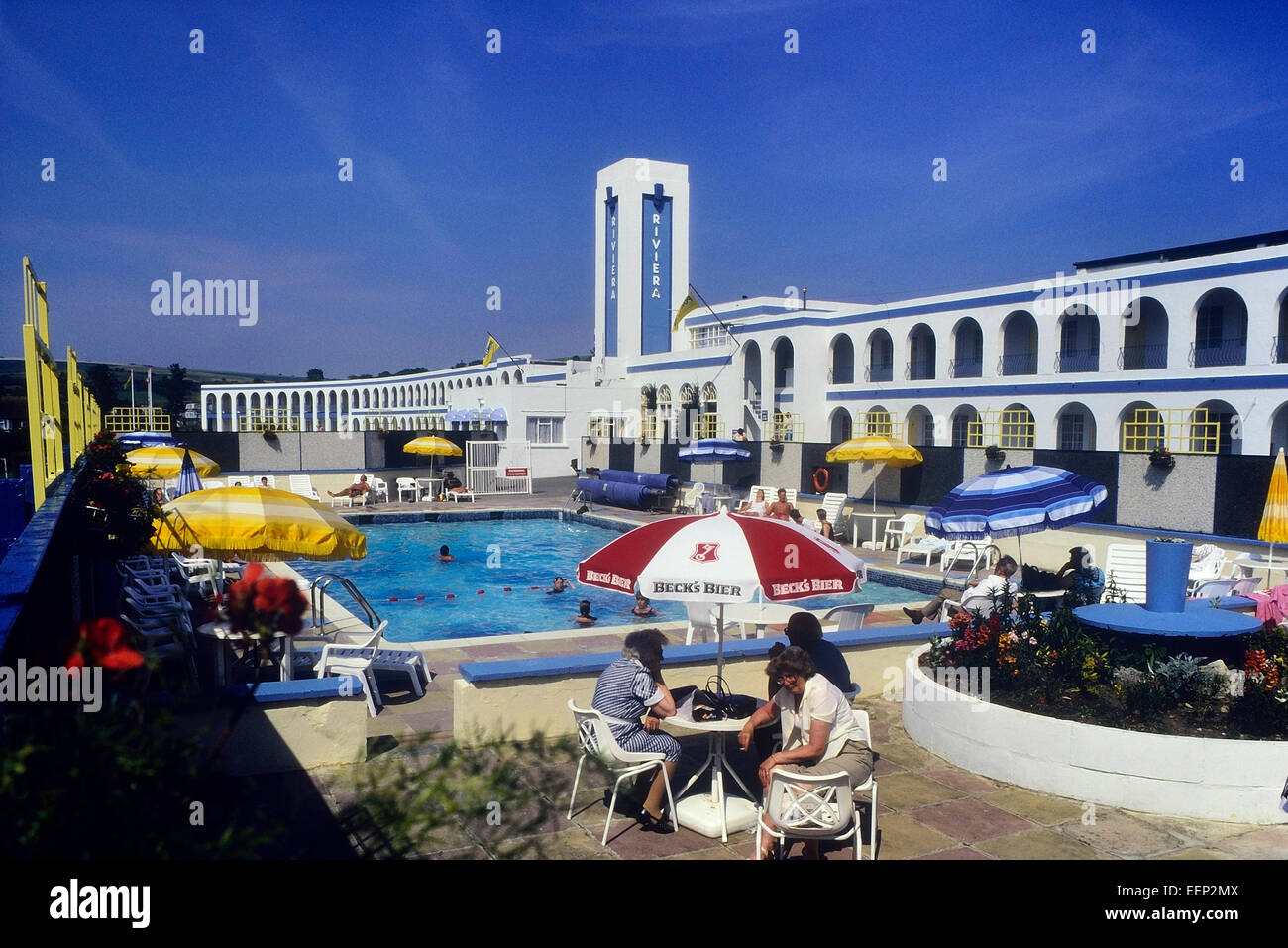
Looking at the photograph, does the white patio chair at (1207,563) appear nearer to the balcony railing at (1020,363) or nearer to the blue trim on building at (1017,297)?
the blue trim on building at (1017,297)

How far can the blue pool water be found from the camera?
13.2 m

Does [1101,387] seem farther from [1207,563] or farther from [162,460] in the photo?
[162,460]

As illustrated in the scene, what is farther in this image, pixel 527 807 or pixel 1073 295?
pixel 1073 295

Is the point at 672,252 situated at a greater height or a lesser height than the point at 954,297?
greater

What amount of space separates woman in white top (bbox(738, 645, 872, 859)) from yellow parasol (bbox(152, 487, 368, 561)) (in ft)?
12.2

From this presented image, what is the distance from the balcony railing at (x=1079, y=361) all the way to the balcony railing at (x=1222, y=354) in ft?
10.7

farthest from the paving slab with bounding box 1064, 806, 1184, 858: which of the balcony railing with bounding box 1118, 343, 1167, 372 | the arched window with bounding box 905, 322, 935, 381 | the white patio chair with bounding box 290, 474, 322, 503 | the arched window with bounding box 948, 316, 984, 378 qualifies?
the arched window with bounding box 905, 322, 935, 381

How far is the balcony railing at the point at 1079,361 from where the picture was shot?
1151 inches

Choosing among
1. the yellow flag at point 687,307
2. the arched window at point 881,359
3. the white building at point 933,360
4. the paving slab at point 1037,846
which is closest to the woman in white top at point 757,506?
the white building at point 933,360
